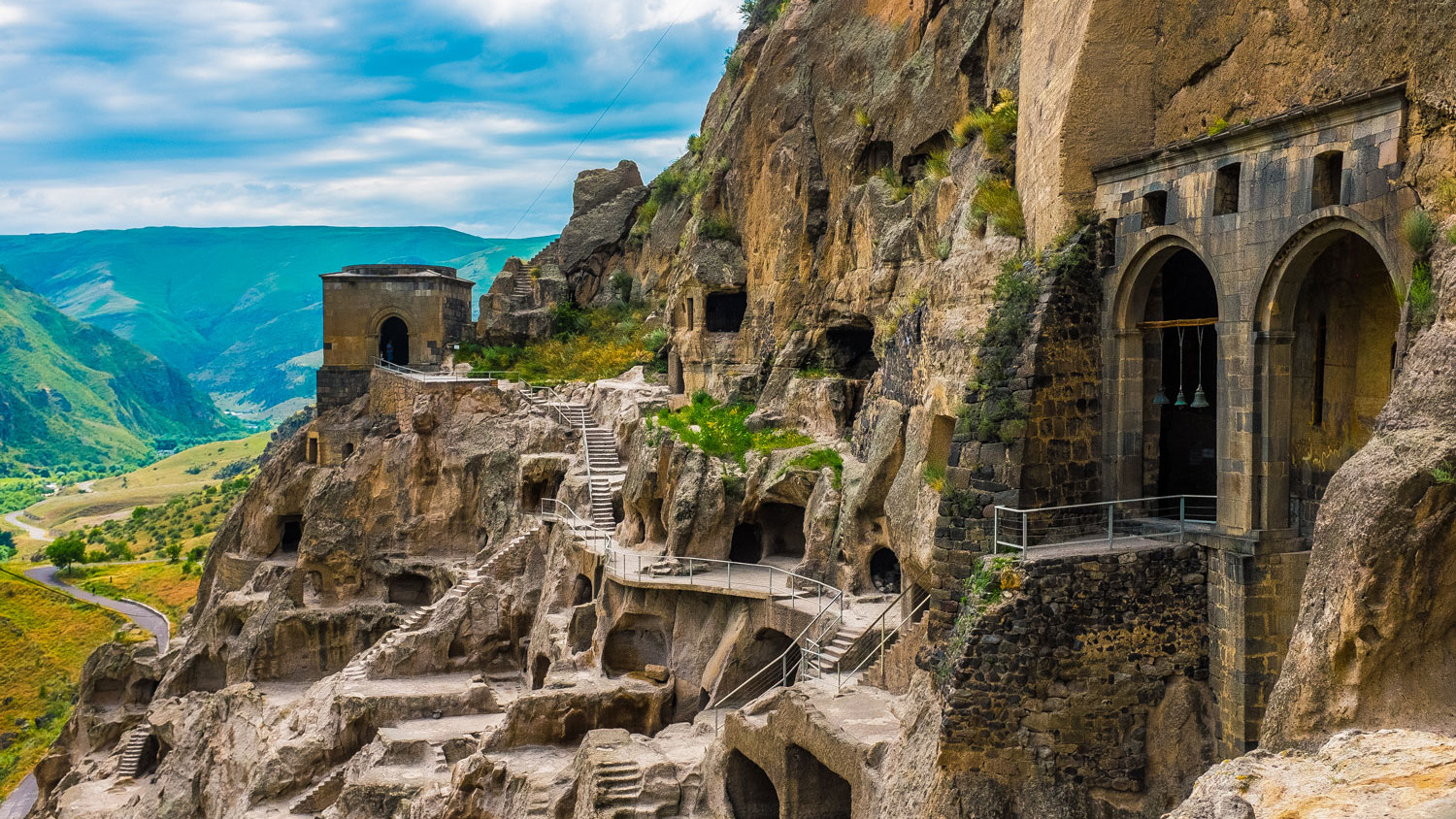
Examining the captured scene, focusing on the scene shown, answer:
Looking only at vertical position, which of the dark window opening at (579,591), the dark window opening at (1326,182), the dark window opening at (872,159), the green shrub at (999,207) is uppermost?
the dark window opening at (872,159)

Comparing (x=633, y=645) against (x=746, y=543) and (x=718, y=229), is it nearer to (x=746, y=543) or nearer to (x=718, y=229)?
(x=746, y=543)

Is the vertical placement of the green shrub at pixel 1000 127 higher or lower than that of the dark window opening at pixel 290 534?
higher

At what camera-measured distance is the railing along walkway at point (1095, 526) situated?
15258 millimetres

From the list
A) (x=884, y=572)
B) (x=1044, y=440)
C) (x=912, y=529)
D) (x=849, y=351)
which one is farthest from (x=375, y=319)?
(x=1044, y=440)

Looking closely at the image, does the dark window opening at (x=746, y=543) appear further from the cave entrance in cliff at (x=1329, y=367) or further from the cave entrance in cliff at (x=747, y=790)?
the cave entrance in cliff at (x=1329, y=367)

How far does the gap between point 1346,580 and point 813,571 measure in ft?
50.5

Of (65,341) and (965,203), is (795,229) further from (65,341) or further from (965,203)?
(65,341)

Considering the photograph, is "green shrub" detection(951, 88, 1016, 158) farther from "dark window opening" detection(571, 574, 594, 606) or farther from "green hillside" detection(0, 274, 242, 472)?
"green hillside" detection(0, 274, 242, 472)

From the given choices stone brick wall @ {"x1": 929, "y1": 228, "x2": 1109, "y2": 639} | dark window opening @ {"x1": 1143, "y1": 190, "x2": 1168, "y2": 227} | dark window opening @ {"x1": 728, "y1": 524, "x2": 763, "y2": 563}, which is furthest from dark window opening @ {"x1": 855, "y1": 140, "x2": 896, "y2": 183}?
dark window opening @ {"x1": 1143, "y1": 190, "x2": 1168, "y2": 227}

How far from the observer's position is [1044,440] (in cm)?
1614

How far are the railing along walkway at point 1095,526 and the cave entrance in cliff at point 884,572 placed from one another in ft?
25.4

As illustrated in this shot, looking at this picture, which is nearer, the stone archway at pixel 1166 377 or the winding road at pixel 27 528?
the stone archway at pixel 1166 377

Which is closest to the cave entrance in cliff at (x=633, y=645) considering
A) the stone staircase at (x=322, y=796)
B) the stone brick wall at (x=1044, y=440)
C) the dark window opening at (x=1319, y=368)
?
the stone staircase at (x=322, y=796)

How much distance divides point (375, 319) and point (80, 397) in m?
116
